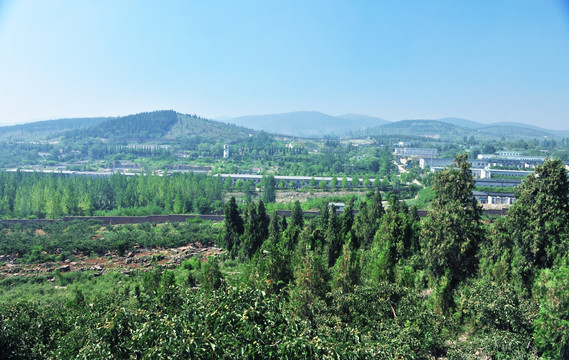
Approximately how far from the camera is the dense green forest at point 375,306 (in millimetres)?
3869

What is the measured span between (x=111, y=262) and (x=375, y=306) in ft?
41.4

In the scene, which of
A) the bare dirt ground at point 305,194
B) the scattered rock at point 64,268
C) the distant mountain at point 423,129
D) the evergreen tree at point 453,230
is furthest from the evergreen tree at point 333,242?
the distant mountain at point 423,129

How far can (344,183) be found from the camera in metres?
39.4

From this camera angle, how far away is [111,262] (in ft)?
51.6

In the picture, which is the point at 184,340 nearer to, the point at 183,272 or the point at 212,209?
the point at 183,272

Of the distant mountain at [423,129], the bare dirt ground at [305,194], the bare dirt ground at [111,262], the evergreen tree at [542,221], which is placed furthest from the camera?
the distant mountain at [423,129]

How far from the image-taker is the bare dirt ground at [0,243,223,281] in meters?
14.5

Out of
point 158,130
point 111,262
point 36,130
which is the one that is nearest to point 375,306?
point 111,262

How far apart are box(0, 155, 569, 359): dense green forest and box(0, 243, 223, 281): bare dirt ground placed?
1.96 meters

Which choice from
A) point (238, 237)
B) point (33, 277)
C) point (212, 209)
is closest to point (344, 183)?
point (212, 209)

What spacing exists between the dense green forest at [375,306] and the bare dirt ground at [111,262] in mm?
1959

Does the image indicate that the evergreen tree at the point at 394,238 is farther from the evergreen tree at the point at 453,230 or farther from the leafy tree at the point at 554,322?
the leafy tree at the point at 554,322

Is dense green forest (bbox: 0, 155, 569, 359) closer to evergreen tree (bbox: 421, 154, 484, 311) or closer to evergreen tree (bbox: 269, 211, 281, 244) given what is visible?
evergreen tree (bbox: 421, 154, 484, 311)

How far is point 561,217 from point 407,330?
518 cm
